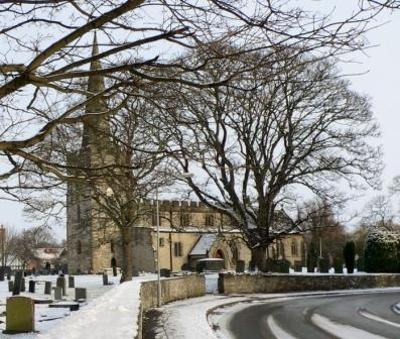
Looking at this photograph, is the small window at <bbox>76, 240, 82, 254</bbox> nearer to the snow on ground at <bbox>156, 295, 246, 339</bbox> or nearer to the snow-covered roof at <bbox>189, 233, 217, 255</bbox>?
the snow-covered roof at <bbox>189, 233, 217, 255</bbox>

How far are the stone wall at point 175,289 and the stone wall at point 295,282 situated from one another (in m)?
2.45

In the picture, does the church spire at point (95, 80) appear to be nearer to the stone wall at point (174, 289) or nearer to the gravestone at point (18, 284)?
the stone wall at point (174, 289)

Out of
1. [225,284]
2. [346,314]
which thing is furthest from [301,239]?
[346,314]

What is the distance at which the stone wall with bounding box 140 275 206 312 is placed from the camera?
22.7 meters

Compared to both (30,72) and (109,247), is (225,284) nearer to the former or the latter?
(30,72)

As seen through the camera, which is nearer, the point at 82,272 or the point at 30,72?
the point at 30,72

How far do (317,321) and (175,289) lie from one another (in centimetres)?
998

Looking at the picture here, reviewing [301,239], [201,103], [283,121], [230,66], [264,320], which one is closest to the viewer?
[230,66]

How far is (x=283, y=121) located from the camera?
3838 cm

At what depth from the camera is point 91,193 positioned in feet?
114

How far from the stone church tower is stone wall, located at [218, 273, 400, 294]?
8.57 metres

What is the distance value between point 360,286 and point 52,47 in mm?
36971

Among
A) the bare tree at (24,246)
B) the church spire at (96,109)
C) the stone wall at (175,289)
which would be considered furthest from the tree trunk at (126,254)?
the bare tree at (24,246)

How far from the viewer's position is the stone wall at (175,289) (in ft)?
74.4
